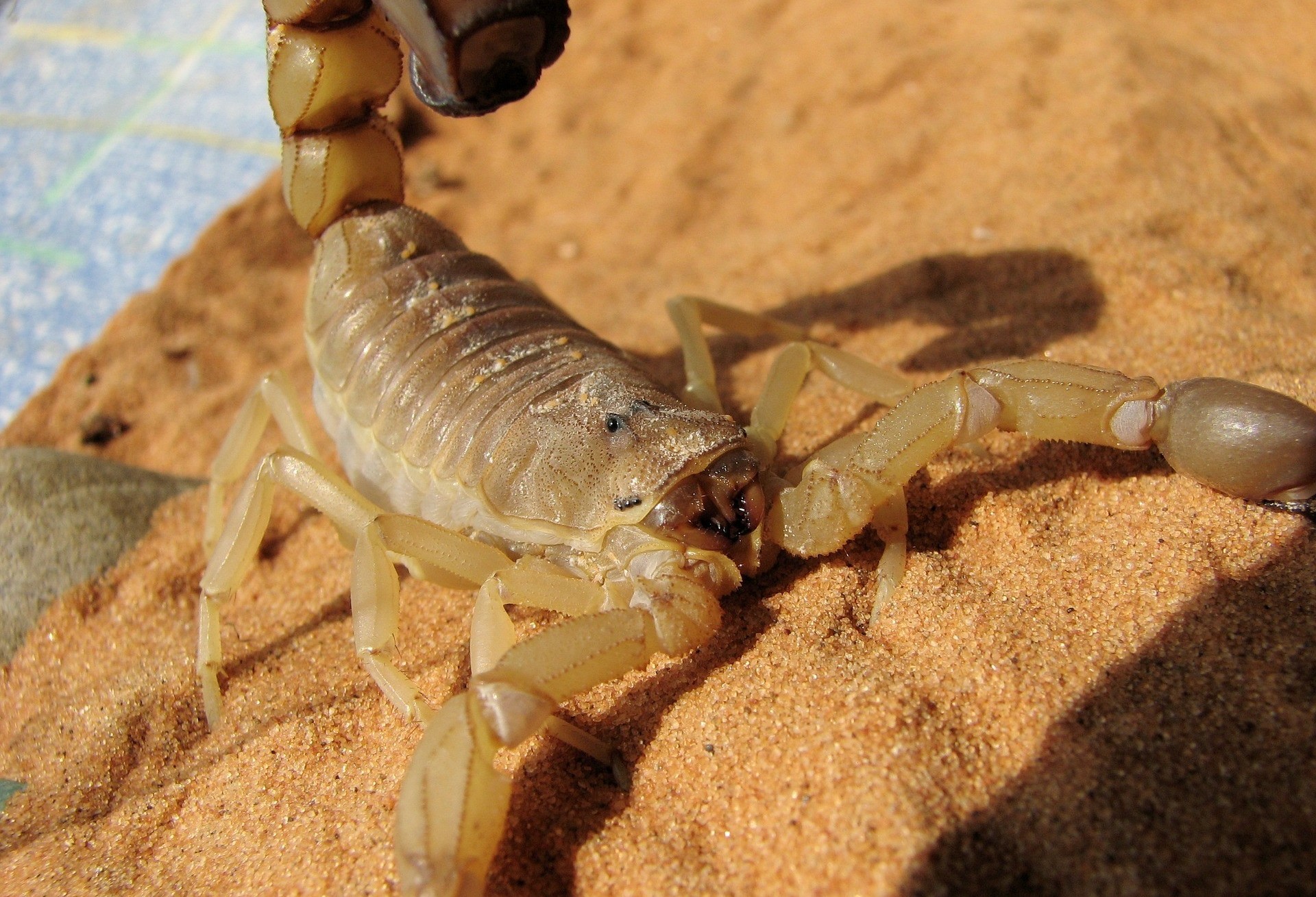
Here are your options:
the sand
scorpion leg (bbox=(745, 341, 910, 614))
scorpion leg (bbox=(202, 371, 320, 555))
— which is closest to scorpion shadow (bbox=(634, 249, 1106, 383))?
the sand

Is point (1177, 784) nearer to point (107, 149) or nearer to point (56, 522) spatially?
point (56, 522)

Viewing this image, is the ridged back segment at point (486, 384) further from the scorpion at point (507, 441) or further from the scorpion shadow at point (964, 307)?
the scorpion shadow at point (964, 307)

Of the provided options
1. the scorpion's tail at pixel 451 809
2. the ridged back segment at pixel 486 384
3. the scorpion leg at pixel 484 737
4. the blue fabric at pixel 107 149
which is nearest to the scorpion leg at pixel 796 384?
the ridged back segment at pixel 486 384

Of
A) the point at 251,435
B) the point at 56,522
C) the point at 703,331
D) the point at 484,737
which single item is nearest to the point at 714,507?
the point at 484,737

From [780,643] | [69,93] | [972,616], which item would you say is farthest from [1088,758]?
[69,93]

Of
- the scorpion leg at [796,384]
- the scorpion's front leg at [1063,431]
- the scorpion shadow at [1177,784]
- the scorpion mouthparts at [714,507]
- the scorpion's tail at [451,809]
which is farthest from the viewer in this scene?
the scorpion leg at [796,384]

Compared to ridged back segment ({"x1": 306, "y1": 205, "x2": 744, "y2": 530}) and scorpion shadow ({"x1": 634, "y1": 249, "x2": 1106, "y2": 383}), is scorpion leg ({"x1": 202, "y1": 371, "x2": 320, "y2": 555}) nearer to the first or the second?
ridged back segment ({"x1": 306, "y1": 205, "x2": 744, "y2": 530})

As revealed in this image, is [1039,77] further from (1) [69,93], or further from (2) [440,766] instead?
(1) [69,93]
